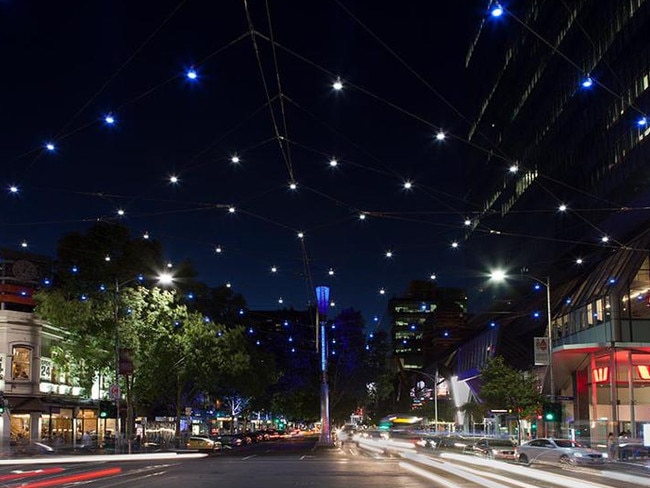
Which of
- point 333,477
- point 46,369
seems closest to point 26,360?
point 46,369

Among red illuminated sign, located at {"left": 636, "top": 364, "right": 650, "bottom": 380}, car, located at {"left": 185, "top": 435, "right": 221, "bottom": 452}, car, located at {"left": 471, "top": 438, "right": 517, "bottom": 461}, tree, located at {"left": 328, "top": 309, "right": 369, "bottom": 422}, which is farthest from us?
tree, located at {"left": 328, "top": 309, "right": 369, "bottom": 422}

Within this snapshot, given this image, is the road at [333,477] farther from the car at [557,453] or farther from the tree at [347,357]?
the tree at [347,357]

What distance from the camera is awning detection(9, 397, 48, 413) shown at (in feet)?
159

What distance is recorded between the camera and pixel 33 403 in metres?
49.2

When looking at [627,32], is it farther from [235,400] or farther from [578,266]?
[235,400]

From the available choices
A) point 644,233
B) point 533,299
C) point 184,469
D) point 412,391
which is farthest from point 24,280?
point 412,391

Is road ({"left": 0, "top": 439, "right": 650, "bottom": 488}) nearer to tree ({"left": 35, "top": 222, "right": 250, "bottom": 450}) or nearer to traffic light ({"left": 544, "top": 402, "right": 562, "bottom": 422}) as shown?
traffic light ({"left": 544, "top": 402, "right": 562, "bottom": 422})

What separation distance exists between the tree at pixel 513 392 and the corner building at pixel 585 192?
234cm

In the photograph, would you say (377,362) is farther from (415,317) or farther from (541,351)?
(415,317)

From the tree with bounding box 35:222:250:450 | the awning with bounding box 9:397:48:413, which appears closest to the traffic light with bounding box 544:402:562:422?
the tree with bounding box 35:222:250:450

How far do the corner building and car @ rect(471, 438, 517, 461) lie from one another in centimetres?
555

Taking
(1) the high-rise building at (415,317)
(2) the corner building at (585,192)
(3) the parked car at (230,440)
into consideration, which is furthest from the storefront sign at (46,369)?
(1) the high-rise building at (415,317)

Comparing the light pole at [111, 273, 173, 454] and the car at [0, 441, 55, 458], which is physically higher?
the light pole at [111, 273, 173, 454]

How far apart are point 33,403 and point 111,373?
478cm
